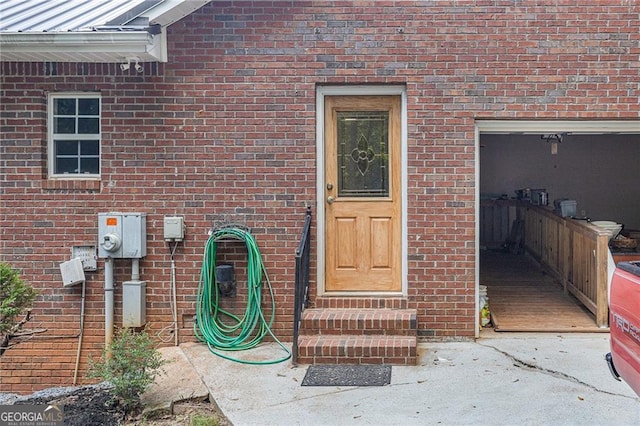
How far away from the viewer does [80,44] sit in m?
5.38

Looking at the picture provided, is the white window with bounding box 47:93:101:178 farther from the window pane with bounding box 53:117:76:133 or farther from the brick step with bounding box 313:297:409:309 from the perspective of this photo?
the brick step with bounding box 313:297:409:309

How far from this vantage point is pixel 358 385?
478 centimetres

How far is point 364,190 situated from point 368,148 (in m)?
0.44

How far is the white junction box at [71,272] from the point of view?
593 centimetres

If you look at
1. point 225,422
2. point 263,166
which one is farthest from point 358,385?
point 263,166

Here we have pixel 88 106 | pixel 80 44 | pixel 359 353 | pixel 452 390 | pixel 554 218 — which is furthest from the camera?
pixel 554 218

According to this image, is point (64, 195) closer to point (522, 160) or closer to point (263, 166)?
point (263, 166)

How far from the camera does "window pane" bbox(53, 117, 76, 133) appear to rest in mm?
6133

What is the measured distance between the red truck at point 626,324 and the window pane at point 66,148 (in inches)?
206

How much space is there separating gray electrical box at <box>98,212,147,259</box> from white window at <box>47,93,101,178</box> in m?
0.56

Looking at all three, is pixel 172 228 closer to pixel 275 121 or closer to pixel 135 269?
pixel 135 269

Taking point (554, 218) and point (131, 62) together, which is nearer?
point (131, 62)

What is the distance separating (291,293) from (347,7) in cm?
296

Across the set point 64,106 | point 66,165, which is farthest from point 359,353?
point 64,106
